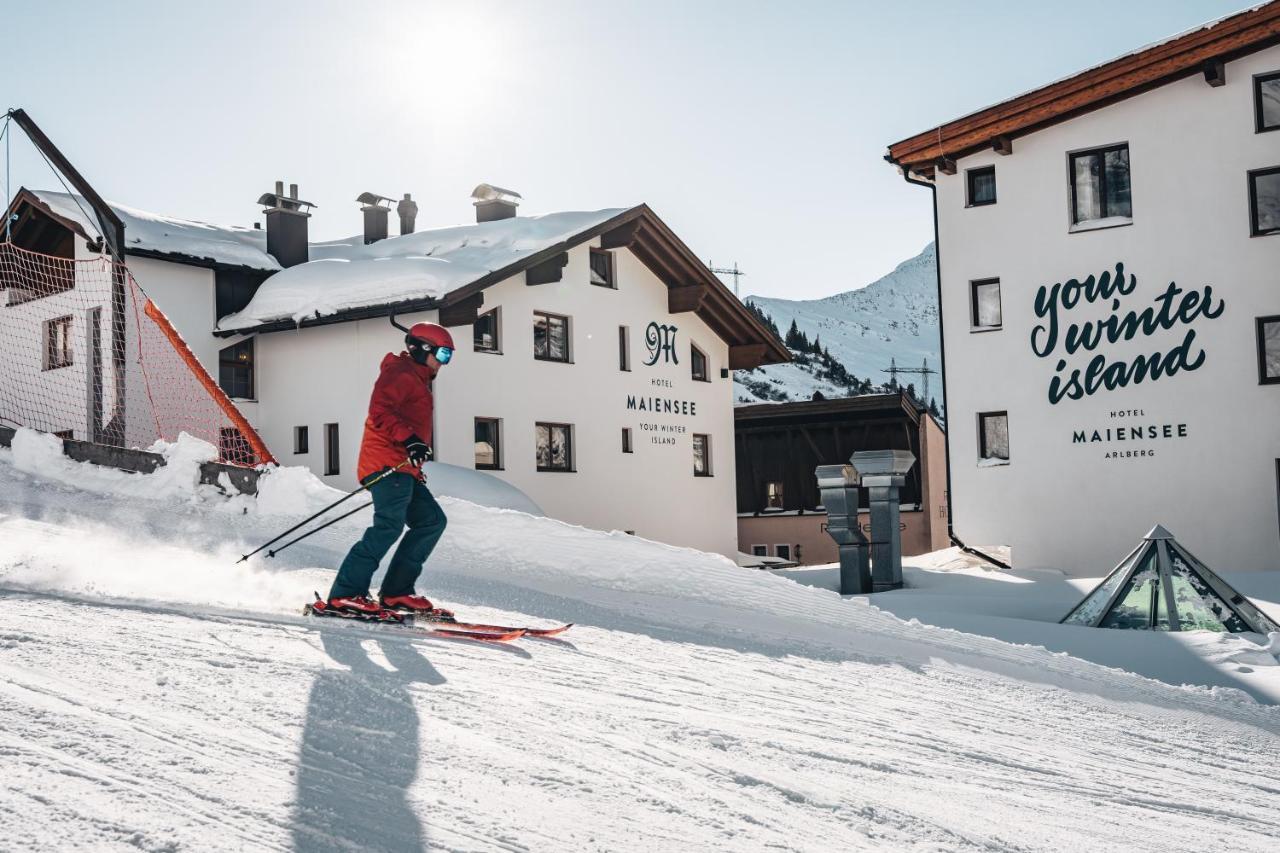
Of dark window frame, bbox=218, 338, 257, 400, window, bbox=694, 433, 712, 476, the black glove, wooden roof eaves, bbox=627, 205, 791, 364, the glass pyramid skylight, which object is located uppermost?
wooden roof eaves, bbox=627, 205, 791, 364

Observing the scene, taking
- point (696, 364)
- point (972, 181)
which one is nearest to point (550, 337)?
point (696, 364)

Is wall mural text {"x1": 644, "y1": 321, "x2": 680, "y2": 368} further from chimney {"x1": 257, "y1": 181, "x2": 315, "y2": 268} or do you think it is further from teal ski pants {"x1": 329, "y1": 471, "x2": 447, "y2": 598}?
teal ski pants {"x1": 329, "y1": 471, "x2": 447, "y2": 598}

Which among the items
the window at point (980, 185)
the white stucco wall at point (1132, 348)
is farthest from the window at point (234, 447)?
the window at point (980, 185)

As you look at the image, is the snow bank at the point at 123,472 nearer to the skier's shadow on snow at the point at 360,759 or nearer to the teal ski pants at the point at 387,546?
the teal ski pants at the point at 387,546

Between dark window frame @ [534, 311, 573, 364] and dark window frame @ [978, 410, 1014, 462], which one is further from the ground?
dark window frame @ [534, 311, 573, 364]

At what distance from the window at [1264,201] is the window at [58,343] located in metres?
19.1

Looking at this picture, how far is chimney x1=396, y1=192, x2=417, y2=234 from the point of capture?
28.3 m

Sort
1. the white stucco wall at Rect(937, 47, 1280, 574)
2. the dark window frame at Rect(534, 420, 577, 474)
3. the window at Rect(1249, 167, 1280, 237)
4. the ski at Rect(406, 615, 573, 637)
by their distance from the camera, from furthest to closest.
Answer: the dark window frame at Rect(534, 420, 577, 474)
the window at Rect(1249, 167, 1280, 237)
the white stucco wall at Rect(937, 47, 1280, 574)
the ski at Rect(406, 615, 573, 637)

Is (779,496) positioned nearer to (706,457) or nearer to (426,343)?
(706,457)

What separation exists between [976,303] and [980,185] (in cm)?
190

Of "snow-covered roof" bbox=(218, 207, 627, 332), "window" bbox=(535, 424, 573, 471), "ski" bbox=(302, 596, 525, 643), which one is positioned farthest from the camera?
"window" bbox=(535, 424, 573, 471)

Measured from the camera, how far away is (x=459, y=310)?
20188mm

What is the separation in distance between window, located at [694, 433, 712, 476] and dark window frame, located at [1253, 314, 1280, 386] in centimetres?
1163

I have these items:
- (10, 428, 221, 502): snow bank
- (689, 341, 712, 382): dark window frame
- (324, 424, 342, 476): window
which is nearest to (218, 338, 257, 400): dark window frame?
(324, 424, 342, 476): window
